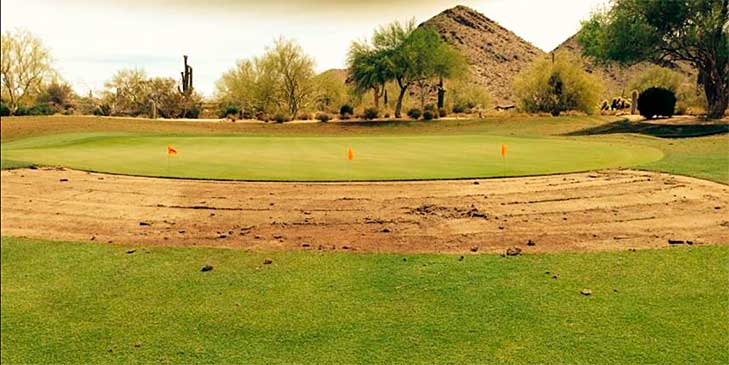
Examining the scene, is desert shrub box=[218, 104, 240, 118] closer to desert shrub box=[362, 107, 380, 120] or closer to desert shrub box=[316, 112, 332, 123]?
desert shrub box=[316, 112, 332, 123]

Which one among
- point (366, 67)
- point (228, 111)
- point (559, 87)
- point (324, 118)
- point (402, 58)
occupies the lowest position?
point (324, 118)

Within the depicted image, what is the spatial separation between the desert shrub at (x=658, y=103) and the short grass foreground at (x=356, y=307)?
39357 mm

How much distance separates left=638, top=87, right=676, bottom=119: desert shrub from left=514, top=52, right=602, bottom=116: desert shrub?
8.01 m

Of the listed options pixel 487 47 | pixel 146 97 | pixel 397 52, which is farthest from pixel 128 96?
pixel 487 47

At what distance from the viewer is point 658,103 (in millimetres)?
43156

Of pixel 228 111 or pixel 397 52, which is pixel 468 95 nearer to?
pixel 397 52

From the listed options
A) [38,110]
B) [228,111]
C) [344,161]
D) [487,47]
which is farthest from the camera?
[487,47]

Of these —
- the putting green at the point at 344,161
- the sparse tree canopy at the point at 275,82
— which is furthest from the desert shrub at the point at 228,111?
the putting green at the point at 344,161

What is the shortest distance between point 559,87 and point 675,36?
14286 millimetres

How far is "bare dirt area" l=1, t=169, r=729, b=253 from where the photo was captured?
8945mm

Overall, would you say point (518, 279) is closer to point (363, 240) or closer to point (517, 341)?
point (517, 341)

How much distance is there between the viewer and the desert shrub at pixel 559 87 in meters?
51.8

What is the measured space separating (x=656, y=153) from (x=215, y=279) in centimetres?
2030

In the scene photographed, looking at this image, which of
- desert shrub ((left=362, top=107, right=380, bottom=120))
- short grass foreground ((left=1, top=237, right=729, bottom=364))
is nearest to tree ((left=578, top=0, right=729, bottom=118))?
desert shrub ((left=362, top=107, right=380, bottom=120))
